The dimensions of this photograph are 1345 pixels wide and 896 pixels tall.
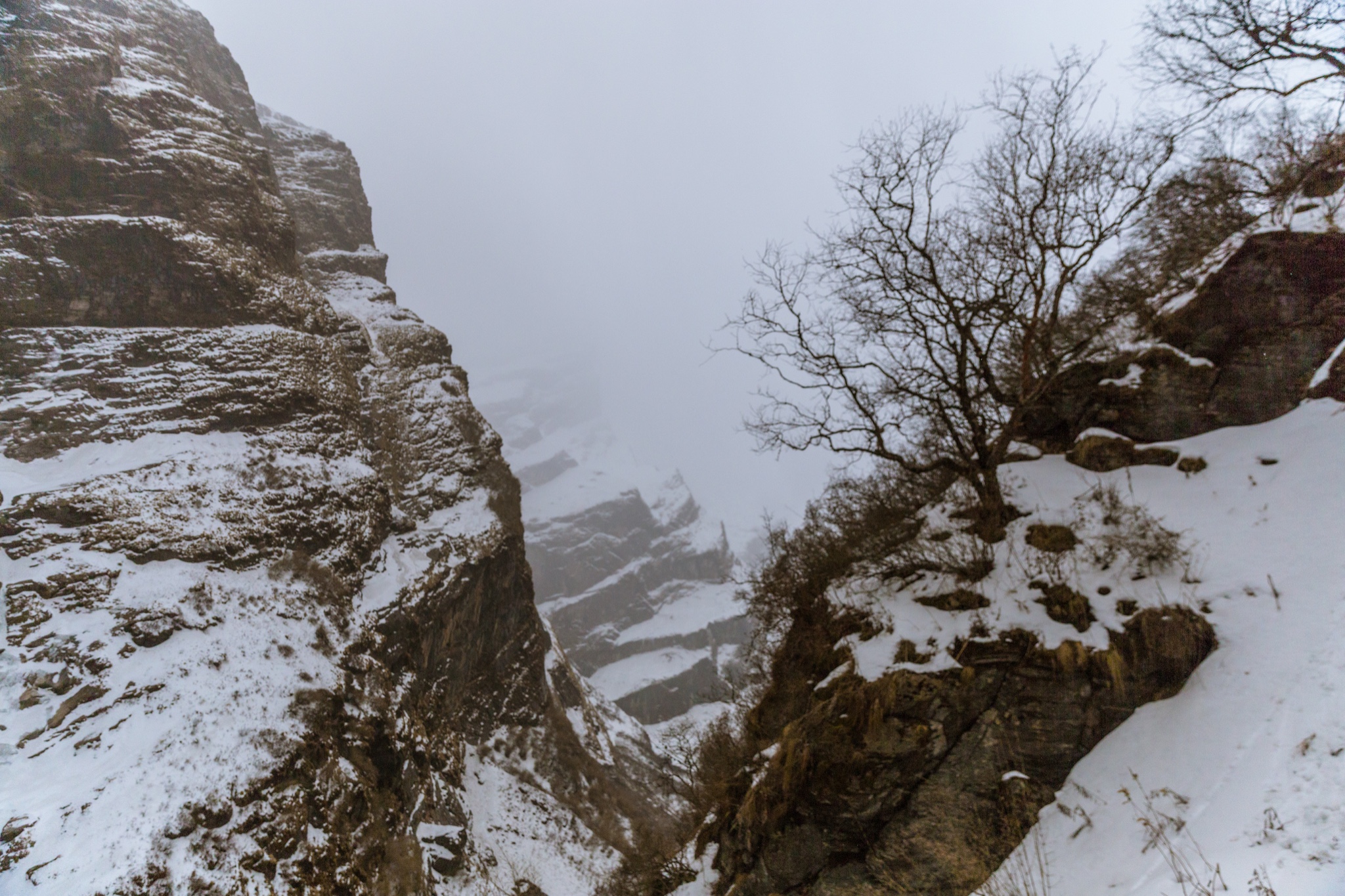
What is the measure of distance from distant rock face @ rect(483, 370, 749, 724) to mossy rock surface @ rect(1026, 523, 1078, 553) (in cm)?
8293

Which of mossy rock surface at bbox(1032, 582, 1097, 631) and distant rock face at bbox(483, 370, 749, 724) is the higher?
mossy rock surface at bbox(1032, 582, 1097, 631)

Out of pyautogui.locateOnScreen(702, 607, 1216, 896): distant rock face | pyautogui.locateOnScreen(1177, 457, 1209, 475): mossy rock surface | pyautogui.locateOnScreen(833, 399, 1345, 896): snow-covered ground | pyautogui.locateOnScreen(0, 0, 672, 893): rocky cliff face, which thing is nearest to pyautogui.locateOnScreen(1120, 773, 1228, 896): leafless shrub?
pyautogui.locateOnScreen(833, 399, 1345, 896): snow-covered ground

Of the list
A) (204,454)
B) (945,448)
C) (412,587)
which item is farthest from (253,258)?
(945,448)

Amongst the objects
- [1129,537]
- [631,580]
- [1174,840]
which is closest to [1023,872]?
[1174,840]

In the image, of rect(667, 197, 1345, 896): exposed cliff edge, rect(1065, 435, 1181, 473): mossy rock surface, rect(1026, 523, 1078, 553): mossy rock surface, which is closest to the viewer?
rect(667, 197, 1345, 896): exposed cliff edge

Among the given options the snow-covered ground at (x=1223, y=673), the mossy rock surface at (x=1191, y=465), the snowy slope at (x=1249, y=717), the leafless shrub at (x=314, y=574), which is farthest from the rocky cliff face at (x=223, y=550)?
the mossy rock surface at (x=1191, y=465)

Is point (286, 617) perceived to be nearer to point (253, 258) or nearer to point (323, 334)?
point (323, 334)

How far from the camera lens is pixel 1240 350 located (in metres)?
6.52

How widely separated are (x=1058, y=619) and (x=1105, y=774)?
1.56 meters

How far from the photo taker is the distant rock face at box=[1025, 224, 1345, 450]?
20.0ft

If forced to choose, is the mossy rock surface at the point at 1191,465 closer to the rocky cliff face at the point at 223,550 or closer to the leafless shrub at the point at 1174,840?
the leafless shrub at the point at 1174,840

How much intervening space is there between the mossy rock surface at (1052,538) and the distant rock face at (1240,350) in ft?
6.03

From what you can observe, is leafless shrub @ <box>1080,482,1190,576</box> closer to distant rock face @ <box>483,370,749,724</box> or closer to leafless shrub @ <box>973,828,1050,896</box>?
leafless shrub @ <box>973,828,1050,896</box>

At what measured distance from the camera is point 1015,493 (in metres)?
7.40
